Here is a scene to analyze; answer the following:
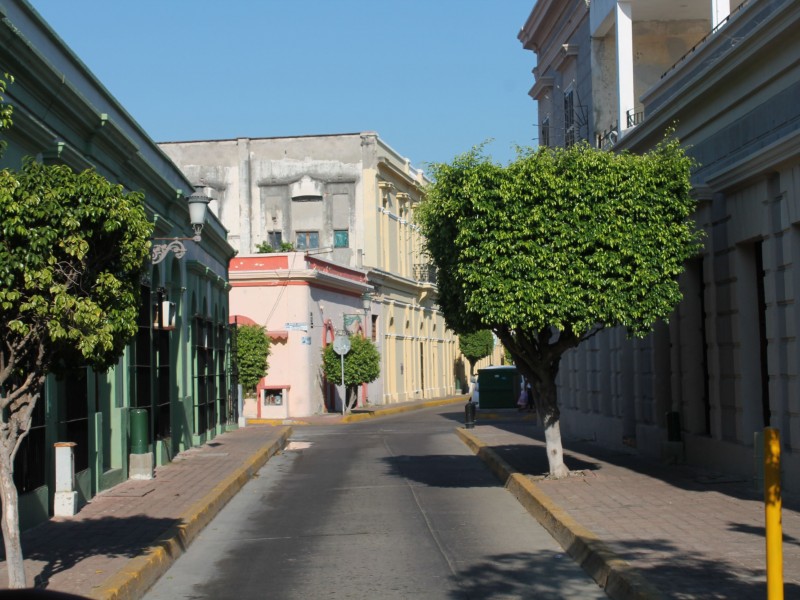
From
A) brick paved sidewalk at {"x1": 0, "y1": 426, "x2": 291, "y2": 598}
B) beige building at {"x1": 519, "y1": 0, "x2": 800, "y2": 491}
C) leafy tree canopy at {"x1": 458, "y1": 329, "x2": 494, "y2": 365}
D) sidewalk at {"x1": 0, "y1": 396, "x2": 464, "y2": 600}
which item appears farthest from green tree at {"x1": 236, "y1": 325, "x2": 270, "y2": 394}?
leafy tree canopy at {"x1": 458, "y1": 329, "x2": 494, "y2": 365}

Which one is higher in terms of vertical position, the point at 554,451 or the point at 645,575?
the point at 554,451

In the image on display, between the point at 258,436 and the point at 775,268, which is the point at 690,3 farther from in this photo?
the point at 258,436

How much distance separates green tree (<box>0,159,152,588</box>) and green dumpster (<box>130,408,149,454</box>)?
9.69 m

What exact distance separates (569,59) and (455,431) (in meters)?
11.2

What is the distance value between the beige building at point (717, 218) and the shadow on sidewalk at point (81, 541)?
19.7 ft

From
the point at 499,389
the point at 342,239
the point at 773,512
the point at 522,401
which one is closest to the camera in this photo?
the point at 773,512

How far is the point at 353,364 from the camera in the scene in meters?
42.1

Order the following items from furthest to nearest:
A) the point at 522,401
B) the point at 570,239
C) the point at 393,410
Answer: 1. the point at 393,410
2. the point at 522,401
3. the point at 570,239

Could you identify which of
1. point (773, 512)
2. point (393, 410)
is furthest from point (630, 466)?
point (393, 410)

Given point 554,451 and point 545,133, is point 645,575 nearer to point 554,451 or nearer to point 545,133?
point 554,451

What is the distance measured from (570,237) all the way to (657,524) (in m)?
4.57

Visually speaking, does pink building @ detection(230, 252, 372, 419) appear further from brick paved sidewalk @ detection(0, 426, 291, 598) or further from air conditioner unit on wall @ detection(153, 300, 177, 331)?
brick paved sidewalk @ detection(0, 426, 291, 598)

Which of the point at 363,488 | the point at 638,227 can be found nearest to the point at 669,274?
the point at 638,227

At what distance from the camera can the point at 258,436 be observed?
29.2 m
